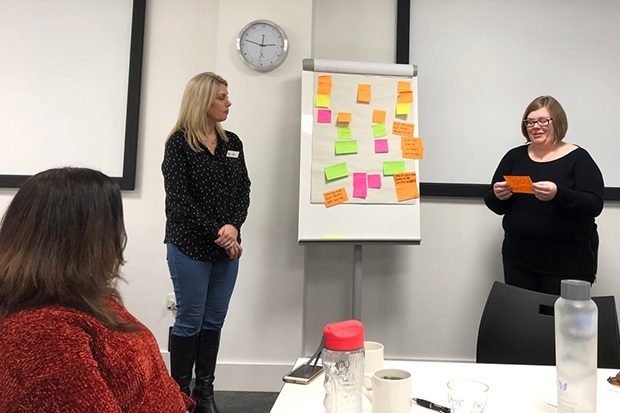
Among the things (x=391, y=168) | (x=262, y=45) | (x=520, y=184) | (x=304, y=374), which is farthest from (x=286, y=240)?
(x=304, y=374)

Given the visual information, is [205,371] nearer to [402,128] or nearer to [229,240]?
[229,240]

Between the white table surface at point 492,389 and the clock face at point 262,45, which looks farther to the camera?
the clock face at point 262,45

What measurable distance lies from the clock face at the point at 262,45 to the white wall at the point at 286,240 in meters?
0.05

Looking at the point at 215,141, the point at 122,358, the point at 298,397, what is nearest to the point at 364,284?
the point at 215,141

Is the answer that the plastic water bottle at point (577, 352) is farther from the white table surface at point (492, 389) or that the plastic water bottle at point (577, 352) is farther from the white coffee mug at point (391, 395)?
the white coffee mug at point (391, 395)

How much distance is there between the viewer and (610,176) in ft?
8.40

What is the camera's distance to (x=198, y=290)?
76.8 inches

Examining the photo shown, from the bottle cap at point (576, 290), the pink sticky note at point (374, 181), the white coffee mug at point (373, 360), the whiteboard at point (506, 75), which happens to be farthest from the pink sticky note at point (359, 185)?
the bottle cap at point (576, 290)

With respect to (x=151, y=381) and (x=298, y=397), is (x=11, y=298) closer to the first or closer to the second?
(x=151, y=381)

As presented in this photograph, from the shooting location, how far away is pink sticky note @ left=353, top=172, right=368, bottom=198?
234 centimetres

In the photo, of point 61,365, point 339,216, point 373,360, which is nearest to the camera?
point 61,365

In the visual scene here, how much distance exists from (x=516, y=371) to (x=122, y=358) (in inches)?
32.8

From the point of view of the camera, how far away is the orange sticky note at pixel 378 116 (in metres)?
2.39

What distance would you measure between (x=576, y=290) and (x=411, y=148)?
1682 mm
